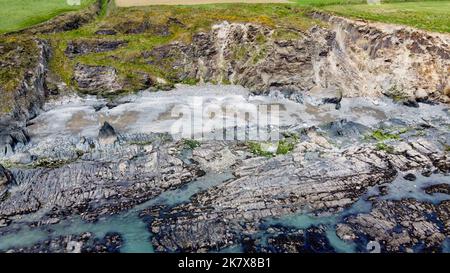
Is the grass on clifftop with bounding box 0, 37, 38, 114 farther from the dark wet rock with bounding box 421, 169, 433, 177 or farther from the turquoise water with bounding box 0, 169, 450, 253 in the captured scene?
the dark wet rock with bounding box 421, 169, 433, 177

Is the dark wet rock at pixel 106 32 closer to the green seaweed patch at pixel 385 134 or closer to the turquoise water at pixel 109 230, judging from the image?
the turquoise water at pixel 109 230

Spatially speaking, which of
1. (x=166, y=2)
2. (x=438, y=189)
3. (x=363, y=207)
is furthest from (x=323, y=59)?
(x=166, y=2)

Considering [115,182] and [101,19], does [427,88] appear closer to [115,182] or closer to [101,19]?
[115,182]

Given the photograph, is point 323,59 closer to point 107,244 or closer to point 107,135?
point 107,135

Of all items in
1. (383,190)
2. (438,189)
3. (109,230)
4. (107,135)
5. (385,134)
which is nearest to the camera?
(109,230)

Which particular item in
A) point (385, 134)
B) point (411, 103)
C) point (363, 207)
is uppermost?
point (411, 103)

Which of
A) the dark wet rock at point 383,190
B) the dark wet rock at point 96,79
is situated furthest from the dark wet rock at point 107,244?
the dark wet rock at point 96,79
